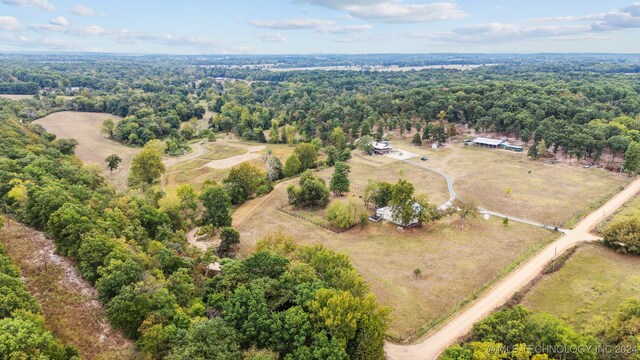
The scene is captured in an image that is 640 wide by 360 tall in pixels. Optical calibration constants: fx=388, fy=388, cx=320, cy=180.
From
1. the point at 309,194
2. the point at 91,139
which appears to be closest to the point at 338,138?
the point at 309,194

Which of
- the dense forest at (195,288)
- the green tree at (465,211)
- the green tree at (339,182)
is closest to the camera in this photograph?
the dense forest at (195,288)

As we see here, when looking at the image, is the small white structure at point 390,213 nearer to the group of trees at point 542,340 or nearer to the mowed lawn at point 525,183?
the mowed lawn at point 525,183

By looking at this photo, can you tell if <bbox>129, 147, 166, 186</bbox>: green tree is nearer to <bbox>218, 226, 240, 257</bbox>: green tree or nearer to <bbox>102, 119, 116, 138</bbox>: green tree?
<bbox>218, 226, 240, 257</bbox>: green tree

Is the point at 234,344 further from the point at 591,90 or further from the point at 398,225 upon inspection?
the point at 591,90

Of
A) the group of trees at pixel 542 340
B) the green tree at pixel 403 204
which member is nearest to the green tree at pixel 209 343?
the group of trees at pixel 542 340

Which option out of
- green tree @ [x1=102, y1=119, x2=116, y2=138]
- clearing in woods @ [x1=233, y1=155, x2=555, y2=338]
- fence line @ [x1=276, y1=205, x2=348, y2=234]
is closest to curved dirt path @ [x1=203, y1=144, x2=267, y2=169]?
clearing in woods @ [x1=233, y1=155, x2=555, y2=338]
